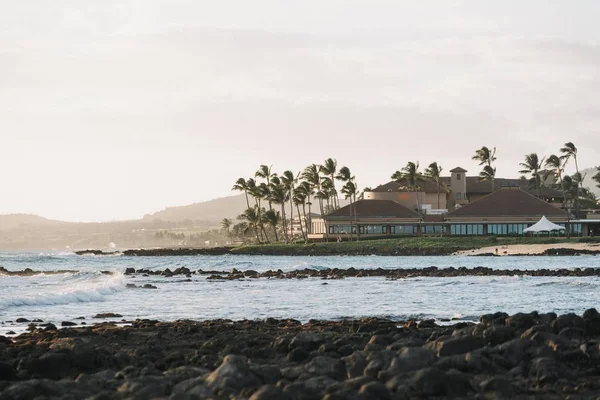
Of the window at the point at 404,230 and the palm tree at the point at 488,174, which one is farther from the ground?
the palm tree at the point at 488,174

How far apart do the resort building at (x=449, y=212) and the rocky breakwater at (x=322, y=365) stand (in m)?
79.5

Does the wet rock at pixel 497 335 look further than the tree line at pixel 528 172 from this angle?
No

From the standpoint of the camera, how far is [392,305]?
28.2 m

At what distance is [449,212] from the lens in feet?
336

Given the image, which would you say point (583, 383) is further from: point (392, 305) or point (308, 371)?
point (392, 305)

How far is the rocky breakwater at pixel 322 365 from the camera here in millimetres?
10328

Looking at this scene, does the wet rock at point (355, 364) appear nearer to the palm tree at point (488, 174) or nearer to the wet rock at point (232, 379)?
the wet rock at point (232, 379)

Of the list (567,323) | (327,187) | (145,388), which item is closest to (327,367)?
(145,388)

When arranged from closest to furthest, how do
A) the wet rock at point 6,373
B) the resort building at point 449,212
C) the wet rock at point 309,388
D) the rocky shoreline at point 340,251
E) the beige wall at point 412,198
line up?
the wet rock at point 309,388, the wet rock at point 6,373, the rocky shoreline at point 340,251, the resort building at point 449,212, the beige wall at point 412,198

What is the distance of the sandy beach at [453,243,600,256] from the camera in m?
76.9

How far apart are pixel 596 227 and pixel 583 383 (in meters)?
88.3

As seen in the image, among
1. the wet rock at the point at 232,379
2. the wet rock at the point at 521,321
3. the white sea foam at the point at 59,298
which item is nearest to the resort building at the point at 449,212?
the white sea foam at the point at 59,298

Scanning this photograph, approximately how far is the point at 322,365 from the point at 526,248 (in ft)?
232

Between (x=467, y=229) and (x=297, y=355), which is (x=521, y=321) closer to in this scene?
(x=297, y=355)
